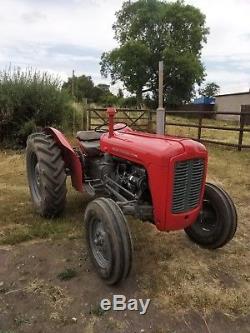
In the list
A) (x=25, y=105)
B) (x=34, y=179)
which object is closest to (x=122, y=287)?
(x=34, y=179)

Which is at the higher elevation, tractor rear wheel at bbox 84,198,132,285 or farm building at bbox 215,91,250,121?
farm building at bbox 215,91,250,121

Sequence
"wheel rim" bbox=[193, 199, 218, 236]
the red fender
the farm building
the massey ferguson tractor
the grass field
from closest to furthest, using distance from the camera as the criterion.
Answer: the grass field
the massey ferguson tractor
"wheel rim" bbox=[193, 199, 218, 236]
the red fender
the farm building

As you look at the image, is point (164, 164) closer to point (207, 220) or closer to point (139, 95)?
point (207, 220)

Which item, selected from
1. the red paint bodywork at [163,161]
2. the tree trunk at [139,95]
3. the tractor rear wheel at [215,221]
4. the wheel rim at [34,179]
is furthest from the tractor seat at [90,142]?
the tree trunk at [139,95]

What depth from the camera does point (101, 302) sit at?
2.99 meters

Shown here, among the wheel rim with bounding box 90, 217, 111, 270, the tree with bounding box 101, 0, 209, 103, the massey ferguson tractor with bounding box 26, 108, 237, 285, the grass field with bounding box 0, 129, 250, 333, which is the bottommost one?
the grass field with bounding box 0, 129, 250, 333

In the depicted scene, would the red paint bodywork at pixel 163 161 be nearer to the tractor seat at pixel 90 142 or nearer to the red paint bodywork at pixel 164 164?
the red paint bodywork at pixel 164 164

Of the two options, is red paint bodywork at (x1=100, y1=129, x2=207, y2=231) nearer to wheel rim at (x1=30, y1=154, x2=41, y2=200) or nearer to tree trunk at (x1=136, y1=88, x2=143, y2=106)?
wheel rim at (x1=30, y1=154, x2=41, y2=200)

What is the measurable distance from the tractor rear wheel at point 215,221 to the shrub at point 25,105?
686cm

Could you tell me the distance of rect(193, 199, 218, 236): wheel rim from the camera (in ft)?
12.6

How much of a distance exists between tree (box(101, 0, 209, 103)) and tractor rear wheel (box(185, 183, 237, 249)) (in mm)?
32788

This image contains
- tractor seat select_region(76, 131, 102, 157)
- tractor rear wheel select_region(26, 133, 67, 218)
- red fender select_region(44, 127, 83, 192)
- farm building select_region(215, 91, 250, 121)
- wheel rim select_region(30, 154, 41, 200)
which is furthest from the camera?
farm building select_region(215, 91, 250, 121)

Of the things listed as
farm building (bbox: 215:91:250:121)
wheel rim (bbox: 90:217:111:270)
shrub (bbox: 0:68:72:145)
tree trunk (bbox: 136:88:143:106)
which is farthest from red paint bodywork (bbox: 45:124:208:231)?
tree trunk (bbox: 136:88:143:106)

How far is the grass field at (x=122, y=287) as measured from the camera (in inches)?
110
